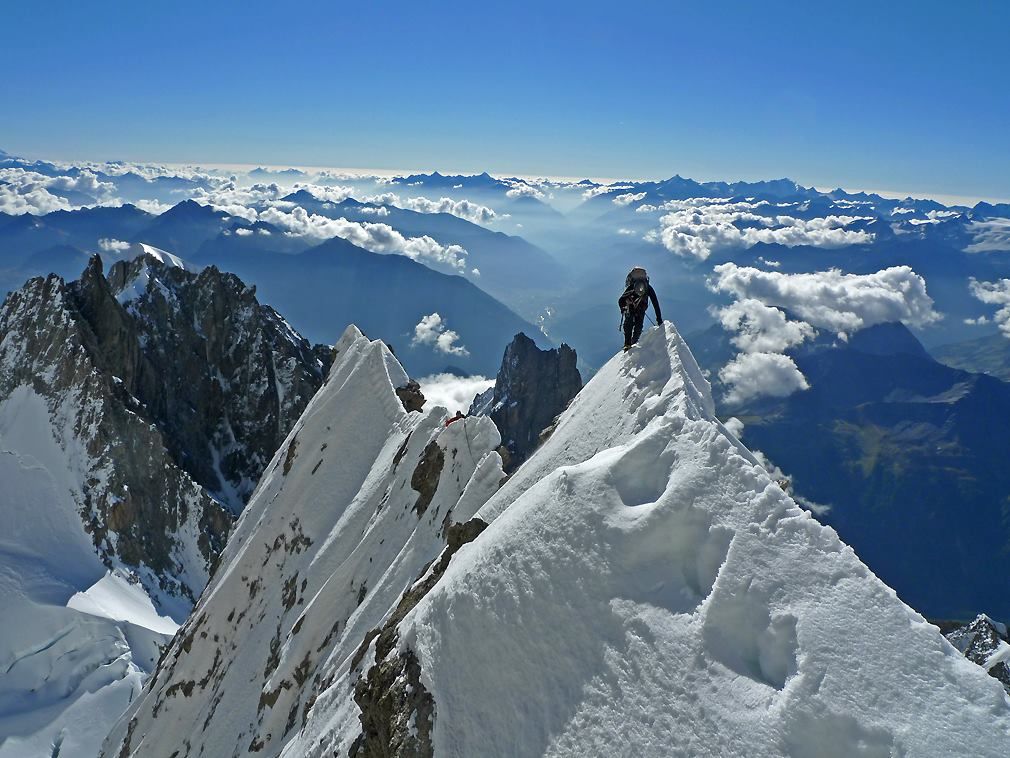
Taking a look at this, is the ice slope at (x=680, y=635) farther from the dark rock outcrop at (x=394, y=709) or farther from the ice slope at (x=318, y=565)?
the ice slope at (x=318, y=565)

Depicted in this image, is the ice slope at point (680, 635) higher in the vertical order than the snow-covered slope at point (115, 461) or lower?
higher

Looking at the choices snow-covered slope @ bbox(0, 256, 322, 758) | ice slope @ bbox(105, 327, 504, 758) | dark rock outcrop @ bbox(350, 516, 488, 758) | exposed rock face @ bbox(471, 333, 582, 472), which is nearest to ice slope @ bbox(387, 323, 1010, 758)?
dark rock outcrop @ bbox(350, 516, 488, 758)

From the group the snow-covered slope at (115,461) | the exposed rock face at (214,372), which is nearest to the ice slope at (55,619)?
the snow-covered slope at (115,461)

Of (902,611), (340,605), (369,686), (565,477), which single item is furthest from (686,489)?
(340,605)

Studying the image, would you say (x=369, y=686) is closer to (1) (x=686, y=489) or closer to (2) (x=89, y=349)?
(1) (x=686, y=489)

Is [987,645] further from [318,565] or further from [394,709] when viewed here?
[394,709]

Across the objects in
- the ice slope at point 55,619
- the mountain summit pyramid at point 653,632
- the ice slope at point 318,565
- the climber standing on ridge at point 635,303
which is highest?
the climber standing on ridge at point 635,303

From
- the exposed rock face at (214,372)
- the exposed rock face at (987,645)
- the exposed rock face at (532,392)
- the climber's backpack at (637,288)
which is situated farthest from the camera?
the exposed rock face at (532,392)
